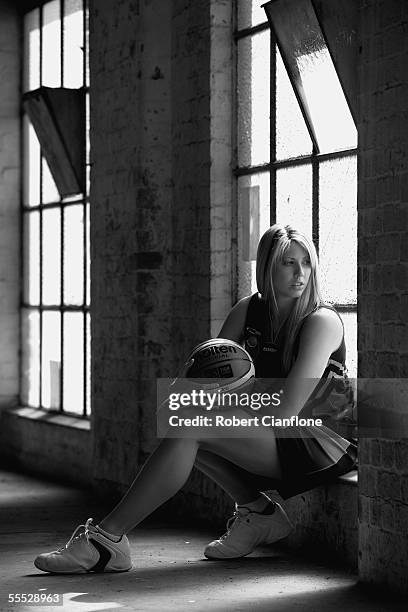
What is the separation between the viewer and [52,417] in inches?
287

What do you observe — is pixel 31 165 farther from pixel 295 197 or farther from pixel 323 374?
pixel 323 374

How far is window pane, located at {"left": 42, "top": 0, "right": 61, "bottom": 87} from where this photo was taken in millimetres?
7363

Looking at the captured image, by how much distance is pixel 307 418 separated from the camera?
453cm

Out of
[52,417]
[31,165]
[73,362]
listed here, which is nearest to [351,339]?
[73,362]

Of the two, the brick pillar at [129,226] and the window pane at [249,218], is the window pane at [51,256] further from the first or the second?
the window pane at [249,218]

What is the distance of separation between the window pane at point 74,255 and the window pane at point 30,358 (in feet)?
1.69

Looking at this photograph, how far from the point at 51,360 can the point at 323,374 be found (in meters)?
3.23

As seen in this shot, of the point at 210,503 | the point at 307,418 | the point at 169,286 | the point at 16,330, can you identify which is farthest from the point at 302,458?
the point at 16,330

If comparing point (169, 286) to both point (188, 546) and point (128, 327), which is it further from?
point (188, 546)

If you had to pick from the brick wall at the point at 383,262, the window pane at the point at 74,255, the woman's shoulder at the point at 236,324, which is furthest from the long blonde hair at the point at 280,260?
the window pane at the point at 74,255

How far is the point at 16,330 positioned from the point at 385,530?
422cm

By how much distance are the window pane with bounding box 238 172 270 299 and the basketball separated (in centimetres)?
107

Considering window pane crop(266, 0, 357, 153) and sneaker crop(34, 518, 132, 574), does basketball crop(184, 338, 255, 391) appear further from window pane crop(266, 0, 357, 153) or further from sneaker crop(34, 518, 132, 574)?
window pane crop(266, 0, 357, 153)

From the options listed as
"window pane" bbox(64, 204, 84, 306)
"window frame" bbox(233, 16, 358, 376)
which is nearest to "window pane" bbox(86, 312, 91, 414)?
"window pane" bbox(64, 204, 84, 306)
